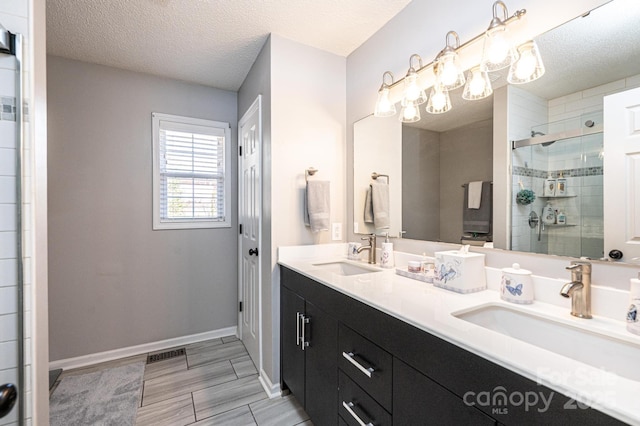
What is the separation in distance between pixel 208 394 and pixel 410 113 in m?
2.34

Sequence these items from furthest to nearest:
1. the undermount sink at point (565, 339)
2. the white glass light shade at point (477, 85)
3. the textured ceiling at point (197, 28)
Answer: the textured ceiling at point (197, 28)
the white glass light shade at point (477, 85)
the undermount sink at point (565, 339)

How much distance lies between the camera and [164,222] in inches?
101

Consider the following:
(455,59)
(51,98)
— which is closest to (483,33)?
(455,59)

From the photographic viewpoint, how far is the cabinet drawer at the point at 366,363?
0.98 metres

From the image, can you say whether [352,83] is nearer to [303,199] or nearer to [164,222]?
[303,199]

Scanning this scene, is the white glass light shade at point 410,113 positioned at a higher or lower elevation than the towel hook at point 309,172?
higher

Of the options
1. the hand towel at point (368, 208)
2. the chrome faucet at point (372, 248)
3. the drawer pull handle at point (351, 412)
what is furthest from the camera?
the hand towel at point (368, 208)

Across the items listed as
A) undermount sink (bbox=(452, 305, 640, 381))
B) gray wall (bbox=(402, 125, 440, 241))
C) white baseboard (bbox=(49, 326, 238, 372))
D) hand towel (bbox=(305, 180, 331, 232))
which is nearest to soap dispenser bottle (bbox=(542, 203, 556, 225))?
undermount sink (bbox=(452, 305, 640, 381))

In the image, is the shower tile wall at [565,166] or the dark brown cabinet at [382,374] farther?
the shower tile wall at [565,166]

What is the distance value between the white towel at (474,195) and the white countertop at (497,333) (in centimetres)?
41

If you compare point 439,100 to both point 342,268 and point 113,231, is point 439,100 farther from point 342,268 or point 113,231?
point 113,231

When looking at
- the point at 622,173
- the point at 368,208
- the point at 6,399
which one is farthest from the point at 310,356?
the point at 622,173

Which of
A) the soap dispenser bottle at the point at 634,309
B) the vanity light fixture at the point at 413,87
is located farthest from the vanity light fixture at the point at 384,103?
the soap dispenser bottle at the point at 634,309

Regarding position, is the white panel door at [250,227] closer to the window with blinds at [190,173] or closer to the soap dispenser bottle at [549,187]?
the window with blinds at [190,173]
